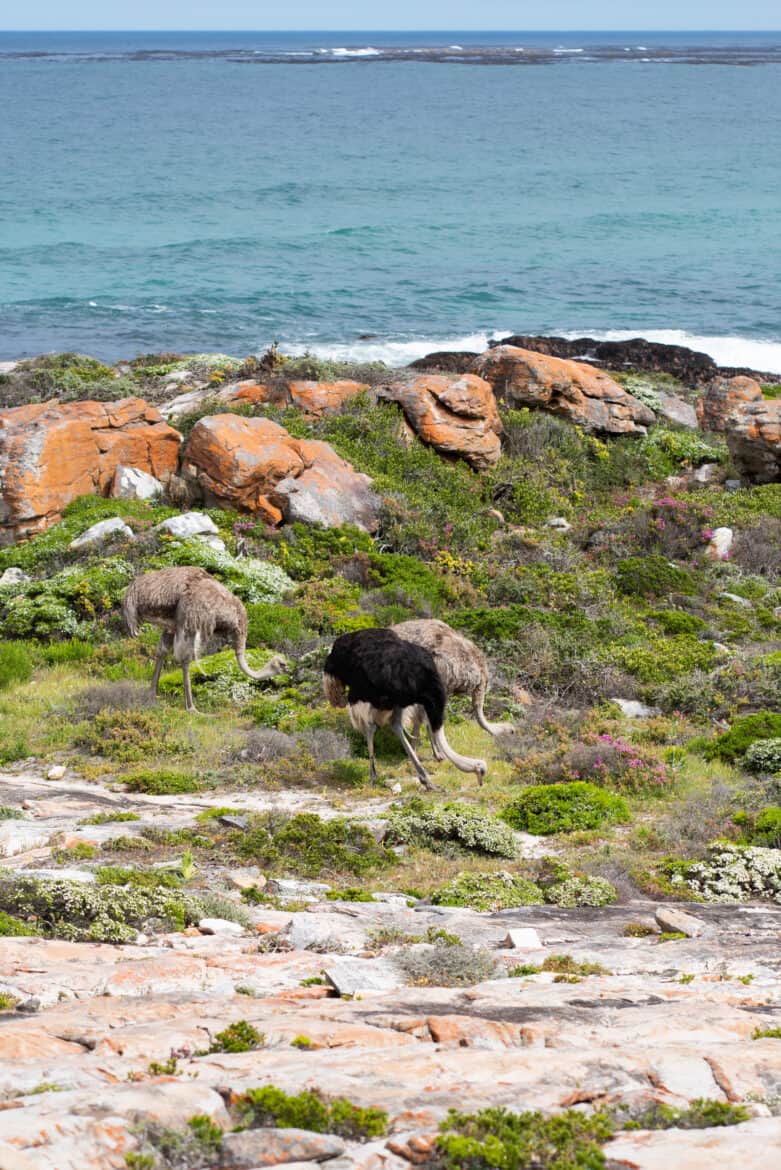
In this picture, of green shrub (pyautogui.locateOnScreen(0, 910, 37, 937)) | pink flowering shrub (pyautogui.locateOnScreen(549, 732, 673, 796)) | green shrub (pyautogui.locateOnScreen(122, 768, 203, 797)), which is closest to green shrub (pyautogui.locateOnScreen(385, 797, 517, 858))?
pink flowering shrub (pyautogui.locateOnScreen(549, 732, 673, 796))

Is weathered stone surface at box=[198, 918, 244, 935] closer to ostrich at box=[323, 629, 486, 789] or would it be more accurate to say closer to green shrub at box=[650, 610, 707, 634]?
ostrich at box=[323, 629, 486, 789]

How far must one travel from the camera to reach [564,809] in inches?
527

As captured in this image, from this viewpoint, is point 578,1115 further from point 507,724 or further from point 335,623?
point 335,623

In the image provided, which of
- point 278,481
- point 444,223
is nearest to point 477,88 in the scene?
point 444,223

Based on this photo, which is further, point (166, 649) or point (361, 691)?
point (166, 649)

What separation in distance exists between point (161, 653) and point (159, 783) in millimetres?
3920

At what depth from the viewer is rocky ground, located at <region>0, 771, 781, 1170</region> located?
547 centimetres

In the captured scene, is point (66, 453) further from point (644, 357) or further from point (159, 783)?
point (644, 357)

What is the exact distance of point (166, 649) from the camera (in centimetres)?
1784

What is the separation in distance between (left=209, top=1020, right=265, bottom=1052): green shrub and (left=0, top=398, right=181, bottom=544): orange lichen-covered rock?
1743cm

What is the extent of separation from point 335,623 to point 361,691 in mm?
5422

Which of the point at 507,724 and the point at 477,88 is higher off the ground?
the point at 477,88

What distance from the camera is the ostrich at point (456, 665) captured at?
51.1ft

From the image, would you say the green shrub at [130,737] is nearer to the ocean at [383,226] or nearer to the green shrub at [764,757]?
the green shrub at [764,757]
